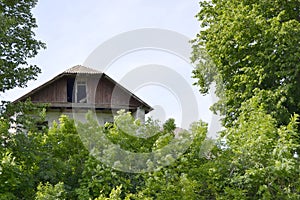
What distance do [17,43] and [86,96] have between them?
38.3ft

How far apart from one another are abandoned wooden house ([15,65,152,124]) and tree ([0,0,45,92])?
33.3 ft

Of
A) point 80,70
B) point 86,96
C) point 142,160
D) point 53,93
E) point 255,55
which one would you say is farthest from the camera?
point 80,70

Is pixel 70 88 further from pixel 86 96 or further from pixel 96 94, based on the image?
pixel 96 94

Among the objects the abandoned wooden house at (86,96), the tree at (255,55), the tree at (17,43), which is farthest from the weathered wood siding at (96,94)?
the tree at (17,43)

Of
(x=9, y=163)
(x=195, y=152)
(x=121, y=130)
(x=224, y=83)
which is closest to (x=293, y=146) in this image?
(x=195, y=152)

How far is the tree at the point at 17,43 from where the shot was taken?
9.71 metres

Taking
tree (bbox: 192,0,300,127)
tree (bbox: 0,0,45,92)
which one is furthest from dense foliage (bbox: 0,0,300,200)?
tree (bbox: 192,0,300,127)

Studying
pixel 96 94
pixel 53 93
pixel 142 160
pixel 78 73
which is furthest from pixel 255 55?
pixel 53 93

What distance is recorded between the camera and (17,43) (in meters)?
10.2

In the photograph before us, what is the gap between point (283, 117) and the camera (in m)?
13.5

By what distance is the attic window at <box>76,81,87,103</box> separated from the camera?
21.6 metres

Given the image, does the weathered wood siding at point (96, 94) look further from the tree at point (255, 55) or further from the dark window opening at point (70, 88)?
the tree at point (255, 55)

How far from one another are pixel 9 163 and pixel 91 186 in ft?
5.46

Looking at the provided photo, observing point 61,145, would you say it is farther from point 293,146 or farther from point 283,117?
point 283,117
